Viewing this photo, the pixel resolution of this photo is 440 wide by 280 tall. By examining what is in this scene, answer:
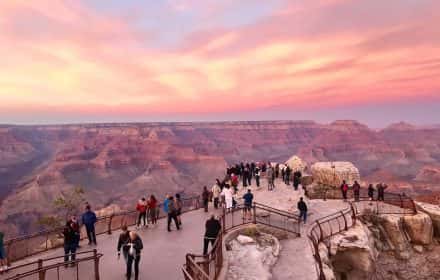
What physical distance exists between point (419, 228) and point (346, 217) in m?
5.52

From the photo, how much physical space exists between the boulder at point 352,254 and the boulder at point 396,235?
4.15 m

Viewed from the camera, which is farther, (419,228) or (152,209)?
(419,228)

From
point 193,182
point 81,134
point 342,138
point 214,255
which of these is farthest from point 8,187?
point 342,138

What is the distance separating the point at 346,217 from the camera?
62.0 feet

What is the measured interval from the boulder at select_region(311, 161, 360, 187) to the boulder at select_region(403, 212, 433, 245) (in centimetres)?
609

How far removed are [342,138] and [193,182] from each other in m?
99.8

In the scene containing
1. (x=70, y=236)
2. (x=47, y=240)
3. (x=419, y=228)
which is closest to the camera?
(x=70, y=236)

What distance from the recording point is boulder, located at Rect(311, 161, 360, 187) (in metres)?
26.1

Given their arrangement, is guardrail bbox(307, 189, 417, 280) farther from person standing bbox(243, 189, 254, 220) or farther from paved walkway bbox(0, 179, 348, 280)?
person standing bbox(243, 189, 254, 220)

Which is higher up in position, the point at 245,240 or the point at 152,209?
the point at 152,209

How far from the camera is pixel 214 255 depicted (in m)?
8.98

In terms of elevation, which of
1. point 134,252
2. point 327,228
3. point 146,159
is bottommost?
point 146,159

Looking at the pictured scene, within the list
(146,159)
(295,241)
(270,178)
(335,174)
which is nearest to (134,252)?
(295,241)

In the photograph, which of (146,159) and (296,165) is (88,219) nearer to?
(296,165)
